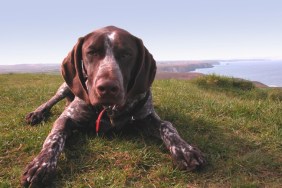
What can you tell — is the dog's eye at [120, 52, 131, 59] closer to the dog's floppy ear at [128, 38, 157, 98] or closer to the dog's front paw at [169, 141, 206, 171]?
the dog's floppy ear at [128, 38, 157, 98]

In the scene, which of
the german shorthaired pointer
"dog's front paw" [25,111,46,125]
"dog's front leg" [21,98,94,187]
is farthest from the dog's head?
"dog's front paw" [25,111,46,125]

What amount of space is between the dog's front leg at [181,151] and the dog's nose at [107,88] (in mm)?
1044

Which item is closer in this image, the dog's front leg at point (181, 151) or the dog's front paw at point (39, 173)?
A: the dog's front paw at point (39, 173)

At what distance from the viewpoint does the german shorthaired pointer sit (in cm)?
425

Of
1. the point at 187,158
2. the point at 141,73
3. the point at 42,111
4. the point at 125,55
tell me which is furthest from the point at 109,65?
the point at 42,111

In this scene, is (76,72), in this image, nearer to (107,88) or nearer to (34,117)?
(107,88)

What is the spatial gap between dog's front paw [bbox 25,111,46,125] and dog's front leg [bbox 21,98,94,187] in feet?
4.15

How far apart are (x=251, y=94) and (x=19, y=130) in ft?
31.0

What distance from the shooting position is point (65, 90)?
7543 millimetres

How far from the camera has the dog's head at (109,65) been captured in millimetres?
4414

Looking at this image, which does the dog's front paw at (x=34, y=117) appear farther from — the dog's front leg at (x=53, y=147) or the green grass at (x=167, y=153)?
the dog's front leg at (x=53, y=147)

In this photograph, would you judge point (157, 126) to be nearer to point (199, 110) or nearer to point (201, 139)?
point (201, 139)

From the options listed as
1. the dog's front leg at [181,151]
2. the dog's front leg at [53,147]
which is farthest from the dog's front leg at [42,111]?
the dog's front leg at [181,151]

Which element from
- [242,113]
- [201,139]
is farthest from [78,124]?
[242,113]
